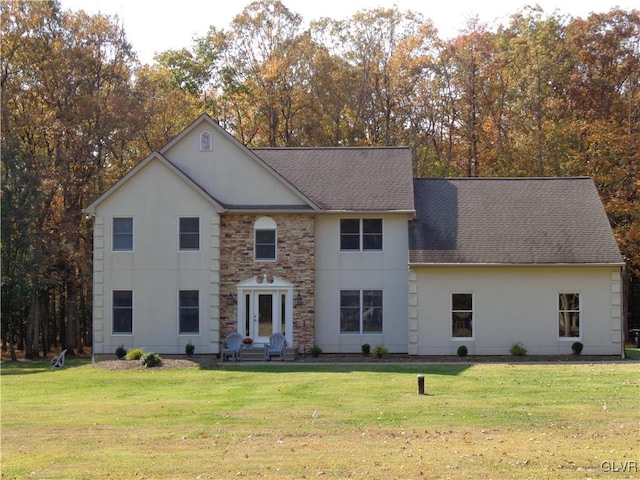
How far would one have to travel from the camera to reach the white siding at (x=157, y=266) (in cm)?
3139

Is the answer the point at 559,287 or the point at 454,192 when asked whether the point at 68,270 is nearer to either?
the point at 454,192

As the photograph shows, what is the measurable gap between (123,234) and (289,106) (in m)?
19.0

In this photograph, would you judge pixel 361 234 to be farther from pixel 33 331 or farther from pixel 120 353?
pixel 33 331

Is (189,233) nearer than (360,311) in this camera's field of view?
Yes

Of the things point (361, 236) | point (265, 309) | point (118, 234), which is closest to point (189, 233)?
point (118, 234)

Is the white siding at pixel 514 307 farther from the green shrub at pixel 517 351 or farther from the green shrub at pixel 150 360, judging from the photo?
the green shrub at pixel 150 360

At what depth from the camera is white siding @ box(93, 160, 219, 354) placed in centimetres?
3139

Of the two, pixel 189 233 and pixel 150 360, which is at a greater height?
pixel 189 233

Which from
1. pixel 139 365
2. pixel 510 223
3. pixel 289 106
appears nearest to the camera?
pixel 139 365

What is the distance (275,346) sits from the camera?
101 feet

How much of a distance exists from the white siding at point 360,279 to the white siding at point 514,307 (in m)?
1.21

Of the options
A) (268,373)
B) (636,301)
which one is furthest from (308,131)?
(268,373)

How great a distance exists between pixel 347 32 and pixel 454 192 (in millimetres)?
19667

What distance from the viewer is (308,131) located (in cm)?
4922
